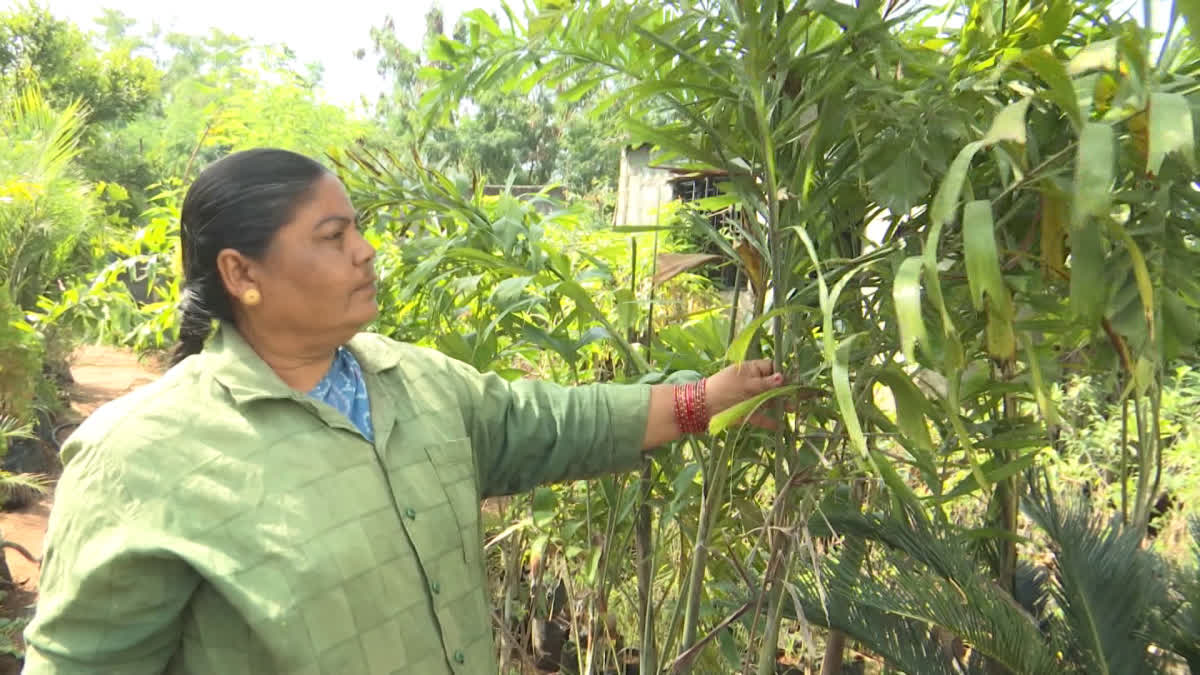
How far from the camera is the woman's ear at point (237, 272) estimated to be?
890 millimetres

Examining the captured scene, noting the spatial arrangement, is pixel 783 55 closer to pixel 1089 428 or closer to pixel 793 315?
pixel 793 315

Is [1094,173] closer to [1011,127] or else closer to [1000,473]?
[1011,127]

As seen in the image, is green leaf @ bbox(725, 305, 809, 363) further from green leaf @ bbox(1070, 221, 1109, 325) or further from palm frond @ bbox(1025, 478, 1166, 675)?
palm frond @ bbox(1025, 478, 1166, 675)

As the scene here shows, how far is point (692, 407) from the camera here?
104 cm

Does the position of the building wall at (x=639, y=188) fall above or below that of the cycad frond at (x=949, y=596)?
above

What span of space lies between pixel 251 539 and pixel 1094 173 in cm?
70

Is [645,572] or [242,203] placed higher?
[242,203]

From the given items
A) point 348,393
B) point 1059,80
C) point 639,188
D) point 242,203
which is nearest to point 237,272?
point 242,203

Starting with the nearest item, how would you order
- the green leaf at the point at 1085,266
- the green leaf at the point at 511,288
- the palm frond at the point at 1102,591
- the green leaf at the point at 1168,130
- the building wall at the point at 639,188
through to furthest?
the green leaf at the point at 1168,130
the green leaf at the point at 1085,266
the green leaf at the point at 511,288
the palm frond at the point at 1102,591
the building wall at the point at 639,188

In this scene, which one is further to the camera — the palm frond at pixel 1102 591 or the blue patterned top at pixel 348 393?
the palm frond at pixel 1102 591

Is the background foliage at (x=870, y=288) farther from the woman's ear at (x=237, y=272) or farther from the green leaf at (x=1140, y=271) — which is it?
the woman's ear at (x=237, y=272)

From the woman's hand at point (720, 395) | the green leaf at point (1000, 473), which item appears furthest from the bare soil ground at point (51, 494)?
the green leaf at point (1000, 473)

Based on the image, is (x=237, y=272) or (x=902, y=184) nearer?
(x=902, y=184)

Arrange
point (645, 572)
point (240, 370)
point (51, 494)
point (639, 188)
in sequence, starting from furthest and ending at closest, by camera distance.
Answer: point (639, 188)
point (51, 494)
point (645, 572)
point (240, 370)
